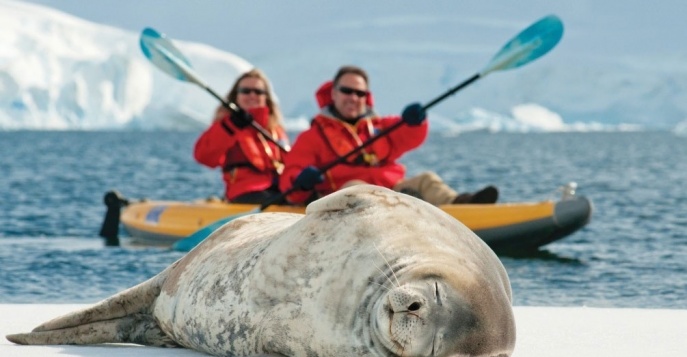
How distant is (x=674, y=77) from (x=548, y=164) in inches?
2544

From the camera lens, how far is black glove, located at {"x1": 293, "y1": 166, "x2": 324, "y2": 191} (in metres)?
8.23

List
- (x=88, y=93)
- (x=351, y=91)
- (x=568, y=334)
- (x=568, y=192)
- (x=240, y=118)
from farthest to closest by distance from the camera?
(x=88, y=93) < (x=568, y=192) < (x=240, y=118) < (x=351, y=91) < (x=568, y=334)

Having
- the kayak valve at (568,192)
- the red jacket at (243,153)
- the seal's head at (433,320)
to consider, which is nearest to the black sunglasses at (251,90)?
the red jacket at (243,153)

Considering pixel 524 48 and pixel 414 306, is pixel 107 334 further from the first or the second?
pixel 524 48

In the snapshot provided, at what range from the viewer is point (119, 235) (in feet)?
40.6

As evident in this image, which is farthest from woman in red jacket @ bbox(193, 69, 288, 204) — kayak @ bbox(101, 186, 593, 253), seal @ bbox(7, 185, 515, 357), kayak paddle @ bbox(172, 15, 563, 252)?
seal @ bbox(7, 185, 515, 357)

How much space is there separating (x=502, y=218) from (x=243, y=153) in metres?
2.11

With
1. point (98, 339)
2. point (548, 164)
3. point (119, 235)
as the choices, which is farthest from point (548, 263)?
point (548, 164)

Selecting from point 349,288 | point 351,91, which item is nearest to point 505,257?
point 351,91

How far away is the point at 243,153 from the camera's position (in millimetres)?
9703

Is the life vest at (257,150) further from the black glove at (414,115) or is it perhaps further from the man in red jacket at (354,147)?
the black glove at (414,115)

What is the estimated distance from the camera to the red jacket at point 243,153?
969cm

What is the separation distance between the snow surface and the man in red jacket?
382 cm

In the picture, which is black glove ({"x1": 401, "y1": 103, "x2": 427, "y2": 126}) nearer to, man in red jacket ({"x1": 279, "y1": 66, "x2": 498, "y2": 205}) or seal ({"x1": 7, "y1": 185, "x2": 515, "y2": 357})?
man in red jacket ({"x1": 279, "y1": 66, "x2": 498, "y2": 205})
